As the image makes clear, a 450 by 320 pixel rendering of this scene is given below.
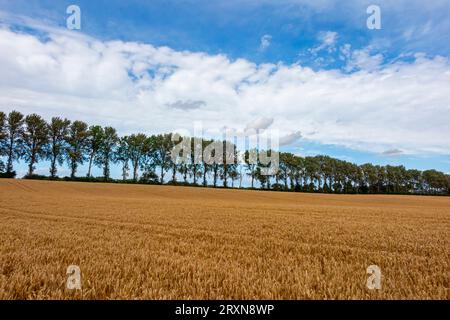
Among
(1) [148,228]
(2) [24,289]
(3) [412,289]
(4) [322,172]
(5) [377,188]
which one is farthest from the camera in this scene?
(5) [377,188]

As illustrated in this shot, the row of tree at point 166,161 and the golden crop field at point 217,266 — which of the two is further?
the row of tree at point 166,161

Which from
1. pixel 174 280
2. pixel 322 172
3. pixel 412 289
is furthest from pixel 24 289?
pixel 322 172

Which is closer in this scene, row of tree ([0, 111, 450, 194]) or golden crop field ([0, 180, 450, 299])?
golden crop field ([0, 180, 450, 299])

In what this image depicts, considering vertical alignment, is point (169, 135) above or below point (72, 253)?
above

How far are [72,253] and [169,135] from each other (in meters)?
103

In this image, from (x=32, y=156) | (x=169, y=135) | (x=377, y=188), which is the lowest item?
(x=377, y=188)

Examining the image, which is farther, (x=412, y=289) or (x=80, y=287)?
(x=412, y=289)

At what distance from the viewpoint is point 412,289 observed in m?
4.77

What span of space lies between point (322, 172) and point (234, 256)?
133 meters

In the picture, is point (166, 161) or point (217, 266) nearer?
point (217, 266)
